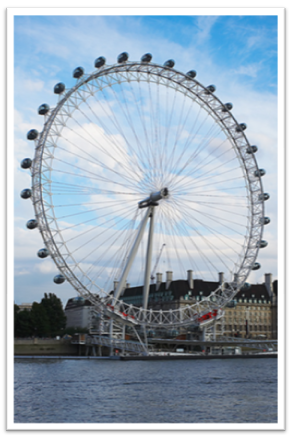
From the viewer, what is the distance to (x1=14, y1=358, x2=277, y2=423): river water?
974 inches

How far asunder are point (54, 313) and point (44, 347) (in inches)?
851

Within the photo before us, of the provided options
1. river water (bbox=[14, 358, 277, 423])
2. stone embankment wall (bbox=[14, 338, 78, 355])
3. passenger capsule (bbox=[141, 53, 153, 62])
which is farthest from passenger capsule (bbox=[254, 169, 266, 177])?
stone embankment wall (bbox=[14, 338, 78, 355])

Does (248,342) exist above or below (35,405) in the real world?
below

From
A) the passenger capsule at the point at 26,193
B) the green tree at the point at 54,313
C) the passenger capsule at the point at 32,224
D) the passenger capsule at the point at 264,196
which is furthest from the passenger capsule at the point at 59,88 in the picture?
the green tree at the point at 54,313

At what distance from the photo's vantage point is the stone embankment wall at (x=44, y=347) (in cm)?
7238

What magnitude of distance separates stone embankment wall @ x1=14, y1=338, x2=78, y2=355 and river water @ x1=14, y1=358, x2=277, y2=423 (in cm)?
2640

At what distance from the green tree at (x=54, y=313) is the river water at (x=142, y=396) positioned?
46959mm

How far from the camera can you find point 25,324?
3465 inches

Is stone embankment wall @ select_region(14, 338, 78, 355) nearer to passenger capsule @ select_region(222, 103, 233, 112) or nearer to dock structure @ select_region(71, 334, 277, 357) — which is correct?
dock structure @ select_region(71, 334, 277, 357)

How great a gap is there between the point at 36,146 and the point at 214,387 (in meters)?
25.0

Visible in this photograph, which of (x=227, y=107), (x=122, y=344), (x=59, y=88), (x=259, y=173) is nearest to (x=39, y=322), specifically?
(x=122, y=344)
